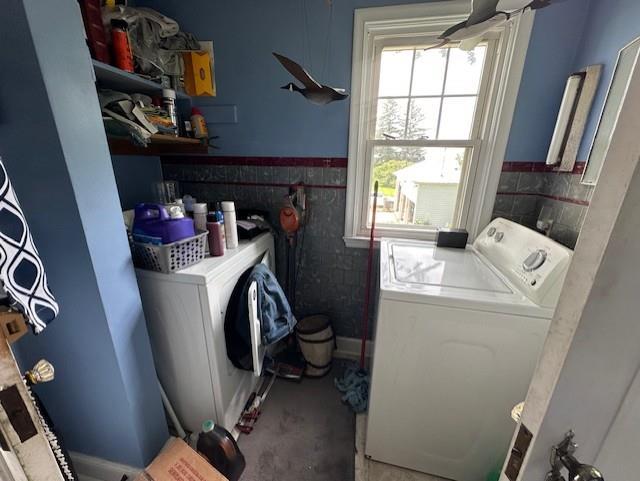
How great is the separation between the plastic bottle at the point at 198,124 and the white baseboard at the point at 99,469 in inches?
70.3

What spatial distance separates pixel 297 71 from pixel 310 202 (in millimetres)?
890

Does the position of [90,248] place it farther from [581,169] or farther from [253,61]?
[581,169]

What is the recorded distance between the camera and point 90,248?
2.84 feet

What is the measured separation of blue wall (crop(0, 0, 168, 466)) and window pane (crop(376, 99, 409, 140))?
56.5 inches

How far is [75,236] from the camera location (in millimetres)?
849

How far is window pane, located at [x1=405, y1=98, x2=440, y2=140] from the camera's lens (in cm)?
158

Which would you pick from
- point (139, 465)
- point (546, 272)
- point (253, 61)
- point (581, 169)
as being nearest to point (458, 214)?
point (581, 169)

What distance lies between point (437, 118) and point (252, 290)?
4.96ft

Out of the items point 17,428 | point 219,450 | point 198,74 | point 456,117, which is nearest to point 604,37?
point 456,117

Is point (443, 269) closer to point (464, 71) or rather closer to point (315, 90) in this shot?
point (315, 90)

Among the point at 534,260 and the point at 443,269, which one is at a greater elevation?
the point at 534,260

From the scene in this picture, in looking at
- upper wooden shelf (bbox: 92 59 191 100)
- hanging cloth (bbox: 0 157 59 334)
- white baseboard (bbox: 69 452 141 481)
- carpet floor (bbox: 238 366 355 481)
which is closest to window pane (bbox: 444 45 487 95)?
upper wooden shelf (bbox: 92 59 191 100)

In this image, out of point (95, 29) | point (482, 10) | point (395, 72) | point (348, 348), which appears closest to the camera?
point (482, 10)

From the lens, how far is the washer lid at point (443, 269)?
1.09 m
